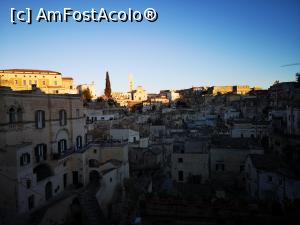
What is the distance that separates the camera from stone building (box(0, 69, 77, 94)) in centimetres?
6197

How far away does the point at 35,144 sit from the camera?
24.2 metres

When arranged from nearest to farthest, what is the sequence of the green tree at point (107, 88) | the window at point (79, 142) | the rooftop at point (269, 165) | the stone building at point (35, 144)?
the stone building at point (35, 144)
the rooftop at point (269, 165)
the window at point (79, 142)
the green tree at point (107, 88)

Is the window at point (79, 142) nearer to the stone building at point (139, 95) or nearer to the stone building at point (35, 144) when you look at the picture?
the stone building at point (35, 144)

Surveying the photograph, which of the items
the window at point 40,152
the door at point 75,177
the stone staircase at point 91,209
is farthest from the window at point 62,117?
the stone staircase at point 91,209

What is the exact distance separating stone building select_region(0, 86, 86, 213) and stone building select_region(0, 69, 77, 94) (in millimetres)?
36867

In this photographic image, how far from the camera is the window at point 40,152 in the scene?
24.3 metres

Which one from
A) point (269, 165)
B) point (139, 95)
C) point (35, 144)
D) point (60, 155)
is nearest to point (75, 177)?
point (60, 155)

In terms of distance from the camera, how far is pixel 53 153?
85.8 ft

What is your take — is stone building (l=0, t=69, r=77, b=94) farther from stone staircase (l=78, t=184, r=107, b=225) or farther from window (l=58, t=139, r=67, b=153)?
stone staircase (l=78, t=184, r=107, b=225)

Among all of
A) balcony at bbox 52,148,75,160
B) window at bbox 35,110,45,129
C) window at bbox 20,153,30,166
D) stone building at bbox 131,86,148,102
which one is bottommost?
balcony at bbox 52,148,75,160

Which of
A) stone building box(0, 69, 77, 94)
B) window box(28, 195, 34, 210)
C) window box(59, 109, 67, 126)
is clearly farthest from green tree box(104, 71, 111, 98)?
window box(28, 195, 34, 210)

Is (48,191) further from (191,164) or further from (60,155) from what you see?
(191,164)

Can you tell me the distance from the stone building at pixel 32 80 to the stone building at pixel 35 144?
36.9 meters

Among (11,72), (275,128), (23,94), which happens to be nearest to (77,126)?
(23,94)
